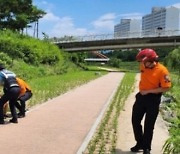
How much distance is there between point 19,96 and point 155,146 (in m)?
4.11

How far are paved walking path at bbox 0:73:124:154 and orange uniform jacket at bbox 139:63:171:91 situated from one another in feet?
5.98

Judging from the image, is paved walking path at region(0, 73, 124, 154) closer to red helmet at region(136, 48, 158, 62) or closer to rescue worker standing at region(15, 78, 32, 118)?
rescue worker standing at region(15, 78, 32, 118)

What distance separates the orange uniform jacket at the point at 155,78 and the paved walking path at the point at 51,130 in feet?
5.98

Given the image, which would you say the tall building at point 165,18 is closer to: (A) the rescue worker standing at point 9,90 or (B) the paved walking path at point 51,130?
(B) the paved walking path at point 51,130

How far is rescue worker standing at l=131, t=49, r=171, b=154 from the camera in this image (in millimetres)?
7477

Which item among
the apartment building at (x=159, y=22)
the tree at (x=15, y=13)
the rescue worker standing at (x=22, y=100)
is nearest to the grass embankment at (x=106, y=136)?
the rescue worker standing at (x=22, y=100)

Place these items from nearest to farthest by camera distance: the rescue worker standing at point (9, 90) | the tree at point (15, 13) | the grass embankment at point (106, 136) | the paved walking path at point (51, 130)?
the paved walking path at point (51, 130)
the grass embankment at point (106, 136)
the rescue worker standing at point (9, 90)
the tree at point (15, 13)

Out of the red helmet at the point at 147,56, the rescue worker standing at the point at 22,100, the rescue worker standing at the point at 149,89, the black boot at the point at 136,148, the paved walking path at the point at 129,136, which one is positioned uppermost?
the red helmet at the point at 147,56

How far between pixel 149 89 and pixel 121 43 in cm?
6206

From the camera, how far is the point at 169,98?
1614 centimetres

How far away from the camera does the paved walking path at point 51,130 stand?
808 cm

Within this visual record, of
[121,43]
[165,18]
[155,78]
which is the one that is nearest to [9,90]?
[155,78]

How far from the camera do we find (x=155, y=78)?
24.7 ft

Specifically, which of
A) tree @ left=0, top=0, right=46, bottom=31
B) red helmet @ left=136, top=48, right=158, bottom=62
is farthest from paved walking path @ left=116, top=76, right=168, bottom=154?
tree @ left=0, top=0, right=46, bottom=31
